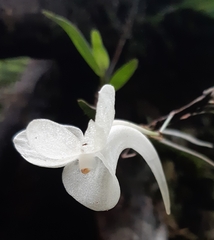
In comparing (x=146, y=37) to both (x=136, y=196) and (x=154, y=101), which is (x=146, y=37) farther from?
(x=136, y=196)

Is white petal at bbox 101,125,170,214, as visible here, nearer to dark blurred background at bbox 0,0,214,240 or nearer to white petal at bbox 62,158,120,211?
white petal at bbox 62,158,120,211

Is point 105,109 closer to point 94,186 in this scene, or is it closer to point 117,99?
point 94,186

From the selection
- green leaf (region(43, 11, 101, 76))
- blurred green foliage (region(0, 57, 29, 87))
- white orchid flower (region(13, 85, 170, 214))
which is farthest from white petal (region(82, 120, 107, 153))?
blurred green foliage (region(0, 57, 29, 87))

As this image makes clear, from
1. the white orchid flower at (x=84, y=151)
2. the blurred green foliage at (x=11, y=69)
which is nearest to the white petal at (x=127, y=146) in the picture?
the white orchid flower at (x=84, y=151)

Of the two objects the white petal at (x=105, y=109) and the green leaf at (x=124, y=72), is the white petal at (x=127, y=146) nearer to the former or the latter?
the white petal at (x=105, y=109)

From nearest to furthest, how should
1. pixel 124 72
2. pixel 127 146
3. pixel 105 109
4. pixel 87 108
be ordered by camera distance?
pixel 105 109 < pixel 127 146 < pixel 87 108 < pixel 124 72

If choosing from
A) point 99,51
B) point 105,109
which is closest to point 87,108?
point 99,51
